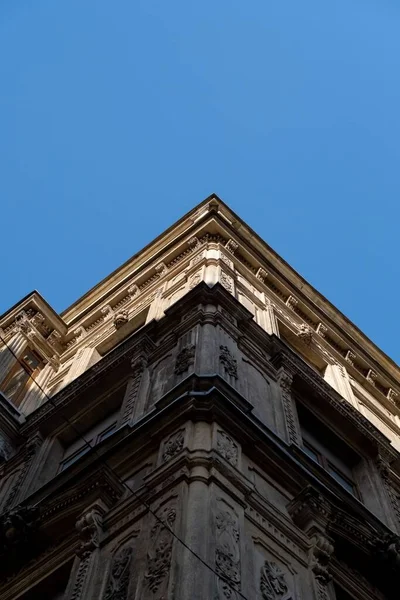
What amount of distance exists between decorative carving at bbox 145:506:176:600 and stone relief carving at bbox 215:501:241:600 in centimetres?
51

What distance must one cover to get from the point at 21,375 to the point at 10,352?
102cm

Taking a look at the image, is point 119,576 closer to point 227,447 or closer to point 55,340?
point 227,447

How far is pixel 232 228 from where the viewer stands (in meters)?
24.8

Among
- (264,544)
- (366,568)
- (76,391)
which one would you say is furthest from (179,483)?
(76,391)

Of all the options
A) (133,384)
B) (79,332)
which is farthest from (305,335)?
(133,384)

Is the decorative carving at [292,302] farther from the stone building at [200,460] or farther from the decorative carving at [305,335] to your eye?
the decorative carving at [305,335]

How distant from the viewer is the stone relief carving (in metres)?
7.96

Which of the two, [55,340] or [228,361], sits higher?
[55,340]

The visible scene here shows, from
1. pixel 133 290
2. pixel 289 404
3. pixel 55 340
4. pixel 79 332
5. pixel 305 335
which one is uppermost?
pixel 133 290

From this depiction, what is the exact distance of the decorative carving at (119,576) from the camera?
8.45 meters

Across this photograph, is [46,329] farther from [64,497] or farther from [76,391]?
[64,497]

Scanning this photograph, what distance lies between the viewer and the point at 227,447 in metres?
10.3

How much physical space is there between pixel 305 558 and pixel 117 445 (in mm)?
3055

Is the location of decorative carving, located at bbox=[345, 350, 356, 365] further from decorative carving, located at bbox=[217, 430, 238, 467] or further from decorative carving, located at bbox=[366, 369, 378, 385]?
decorative carving, located at bbox=[217, 430, 238, 467]
